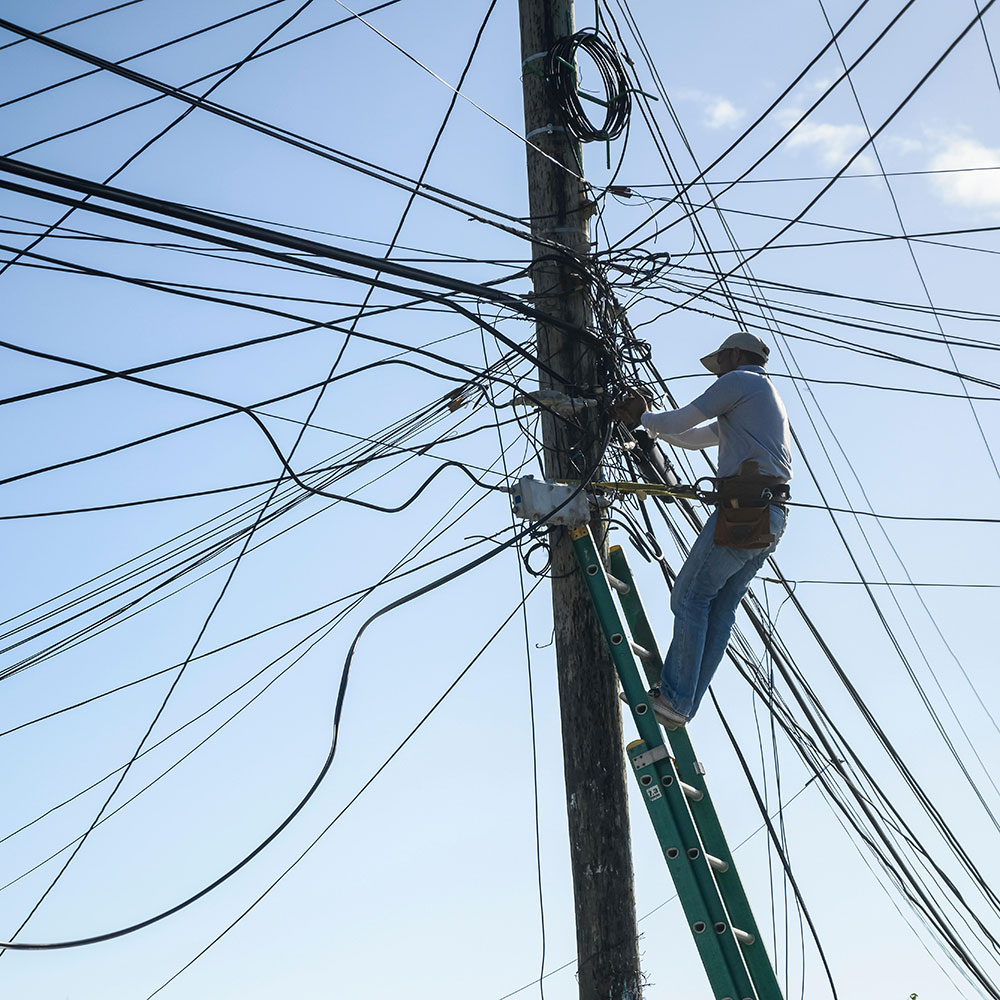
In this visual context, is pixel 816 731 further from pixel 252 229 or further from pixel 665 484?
pixel 252 229

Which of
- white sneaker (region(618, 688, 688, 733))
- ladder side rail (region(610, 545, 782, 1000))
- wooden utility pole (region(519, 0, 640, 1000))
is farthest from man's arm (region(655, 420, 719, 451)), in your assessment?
white sneaker (region(618, 688, 688, 733))

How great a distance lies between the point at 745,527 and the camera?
19.1ft

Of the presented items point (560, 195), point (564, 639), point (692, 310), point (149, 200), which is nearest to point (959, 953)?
point (564, 639)

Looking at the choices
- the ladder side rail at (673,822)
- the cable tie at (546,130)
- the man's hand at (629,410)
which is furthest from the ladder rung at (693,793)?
the cable tie at (546,130)

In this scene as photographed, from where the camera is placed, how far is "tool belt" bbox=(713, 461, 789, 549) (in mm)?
5828

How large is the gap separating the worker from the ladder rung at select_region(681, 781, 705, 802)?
0.27m

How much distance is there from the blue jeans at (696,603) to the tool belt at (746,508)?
0.07 meters

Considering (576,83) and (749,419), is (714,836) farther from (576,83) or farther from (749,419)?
(576,83)

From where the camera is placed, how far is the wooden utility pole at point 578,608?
565 cm

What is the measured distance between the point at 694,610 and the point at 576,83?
302cm

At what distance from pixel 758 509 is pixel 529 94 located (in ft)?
8.88

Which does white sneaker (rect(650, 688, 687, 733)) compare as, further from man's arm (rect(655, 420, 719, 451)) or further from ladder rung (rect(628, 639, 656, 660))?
man's arm (rect(655, 420, 719, 451))

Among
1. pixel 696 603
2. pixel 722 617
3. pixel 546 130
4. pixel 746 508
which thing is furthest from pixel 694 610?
pixel 546 130

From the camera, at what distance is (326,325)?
223 inches
